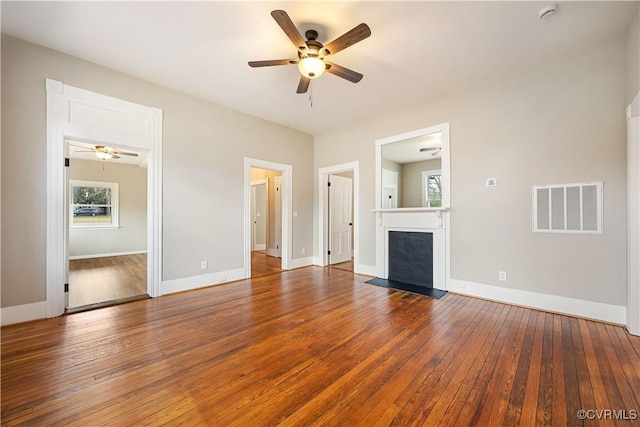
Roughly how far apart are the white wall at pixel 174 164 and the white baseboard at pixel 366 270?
1.38 meters

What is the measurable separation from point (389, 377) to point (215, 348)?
150 centimetres

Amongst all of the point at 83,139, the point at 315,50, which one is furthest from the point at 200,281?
the point at 315,50

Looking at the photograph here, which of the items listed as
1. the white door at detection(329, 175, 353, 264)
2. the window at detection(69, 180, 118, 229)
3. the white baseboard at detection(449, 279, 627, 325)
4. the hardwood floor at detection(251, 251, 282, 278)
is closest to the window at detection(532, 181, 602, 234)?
the white baseboard at detection(449, 279, 627, 325)

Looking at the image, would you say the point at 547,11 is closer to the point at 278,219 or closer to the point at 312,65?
the point at 312,65

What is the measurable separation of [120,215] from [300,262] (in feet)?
20.5

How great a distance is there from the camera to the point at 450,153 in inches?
154

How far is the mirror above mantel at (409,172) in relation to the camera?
478 cm

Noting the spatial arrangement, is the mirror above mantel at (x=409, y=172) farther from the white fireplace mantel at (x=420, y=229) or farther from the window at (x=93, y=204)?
the window at (x=93, y=204)

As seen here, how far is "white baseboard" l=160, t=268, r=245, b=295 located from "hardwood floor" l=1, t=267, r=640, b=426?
59cm

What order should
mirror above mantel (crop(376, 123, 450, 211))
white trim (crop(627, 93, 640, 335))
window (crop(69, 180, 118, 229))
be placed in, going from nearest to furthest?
white trim (crop(627, 93, 640, 335))
mirror above mantel (crop(376, 123, 450, 211))
window (crop(69, 180, 118, 229))

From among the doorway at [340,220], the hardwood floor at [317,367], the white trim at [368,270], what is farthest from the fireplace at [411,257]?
the doorway at [340,220]

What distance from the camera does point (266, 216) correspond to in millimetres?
7773
